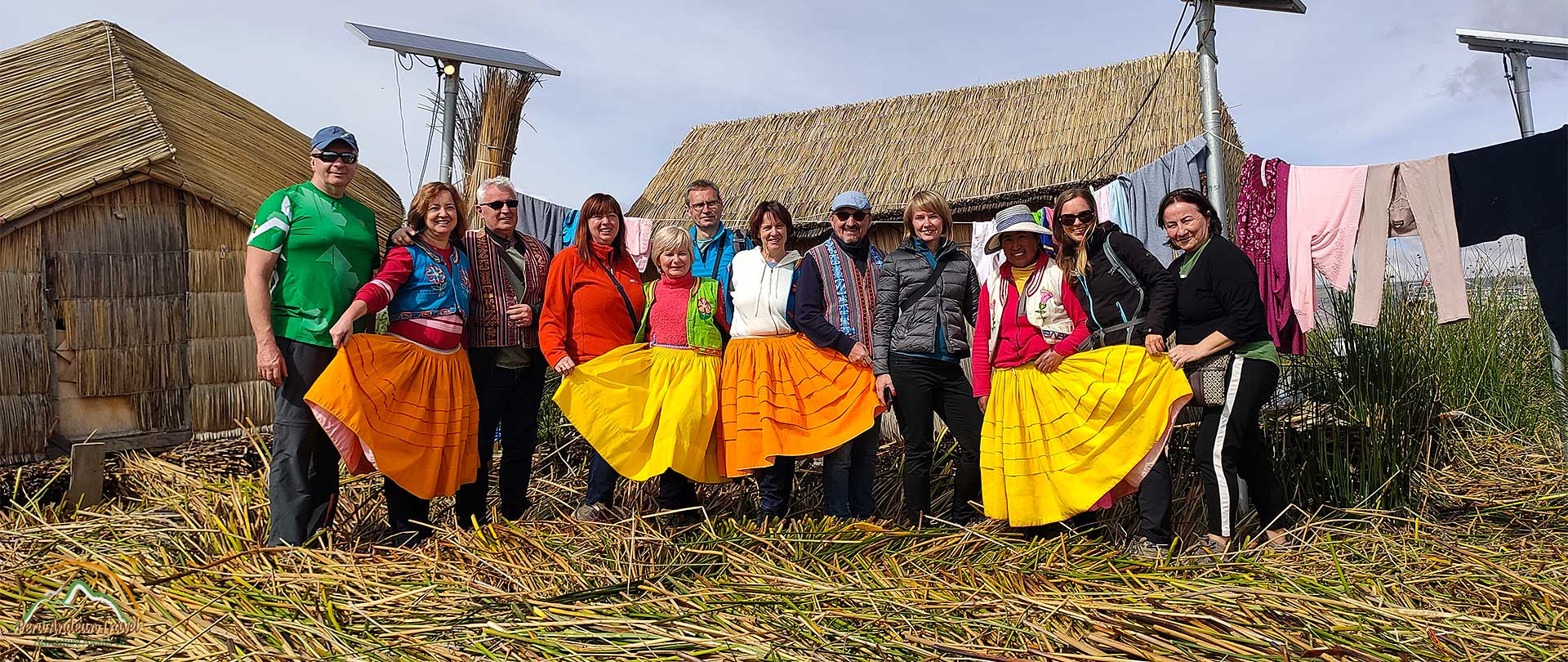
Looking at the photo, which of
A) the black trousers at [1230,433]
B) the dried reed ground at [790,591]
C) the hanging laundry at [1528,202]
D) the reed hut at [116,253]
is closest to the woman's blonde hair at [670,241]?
the dried reed ground at [790,591]

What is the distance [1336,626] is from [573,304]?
284 centimetres

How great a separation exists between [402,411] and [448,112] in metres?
3.04

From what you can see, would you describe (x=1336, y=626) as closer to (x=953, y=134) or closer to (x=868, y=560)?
(x=868, y=560)

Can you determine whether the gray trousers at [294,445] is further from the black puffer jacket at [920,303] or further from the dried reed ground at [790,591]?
the black puffer jacket at [920,303]

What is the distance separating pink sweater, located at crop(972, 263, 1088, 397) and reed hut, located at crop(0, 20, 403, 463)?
4.70 m

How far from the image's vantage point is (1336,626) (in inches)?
100

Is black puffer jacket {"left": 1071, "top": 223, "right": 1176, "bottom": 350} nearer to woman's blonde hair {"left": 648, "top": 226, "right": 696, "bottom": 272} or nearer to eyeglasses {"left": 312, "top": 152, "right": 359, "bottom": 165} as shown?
woman's blonde hair {"left": 648, "top": 226, "right": 696, "bottom": 272}

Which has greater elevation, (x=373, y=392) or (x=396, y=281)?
(x=396, y=281)

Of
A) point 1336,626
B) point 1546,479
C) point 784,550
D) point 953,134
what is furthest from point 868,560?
point 953,134

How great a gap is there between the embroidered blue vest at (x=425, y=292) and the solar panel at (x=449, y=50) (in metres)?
2.87

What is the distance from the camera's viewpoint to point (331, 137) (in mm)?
3592

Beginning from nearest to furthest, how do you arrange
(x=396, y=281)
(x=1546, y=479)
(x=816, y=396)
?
(x=396, y=281)
(x=816, y=396)
(x=1546, y=479)

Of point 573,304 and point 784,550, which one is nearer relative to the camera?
point 784,550

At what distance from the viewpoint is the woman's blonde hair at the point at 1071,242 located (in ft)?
12.3
